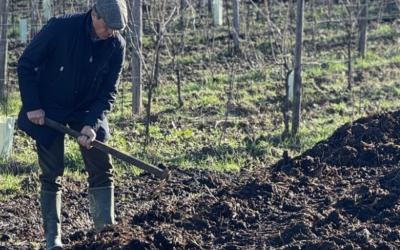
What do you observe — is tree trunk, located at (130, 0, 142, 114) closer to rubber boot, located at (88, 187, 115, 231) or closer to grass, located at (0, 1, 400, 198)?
grass, located at (0, 1, 400, 198)

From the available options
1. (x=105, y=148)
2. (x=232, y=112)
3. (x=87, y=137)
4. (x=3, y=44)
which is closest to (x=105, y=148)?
(x=105, y=148)

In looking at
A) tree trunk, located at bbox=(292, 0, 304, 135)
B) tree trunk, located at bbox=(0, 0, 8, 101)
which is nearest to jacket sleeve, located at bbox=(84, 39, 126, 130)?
tree trunk, located at bbox=(292, 0, 304, 135)

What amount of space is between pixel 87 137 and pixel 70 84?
0.37m

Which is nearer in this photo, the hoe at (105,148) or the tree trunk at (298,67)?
the hoe at (105,148)

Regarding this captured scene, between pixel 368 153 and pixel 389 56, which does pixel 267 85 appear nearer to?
pixel 389 56

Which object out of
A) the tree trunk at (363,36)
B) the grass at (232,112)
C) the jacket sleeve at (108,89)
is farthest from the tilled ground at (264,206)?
the tree trunk at (363,36)

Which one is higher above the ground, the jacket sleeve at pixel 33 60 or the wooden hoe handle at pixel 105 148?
the jacket sleeve at pixel 33 60

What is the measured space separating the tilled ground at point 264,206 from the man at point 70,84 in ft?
1.54

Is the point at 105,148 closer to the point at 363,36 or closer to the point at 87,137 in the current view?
the point at 87,137

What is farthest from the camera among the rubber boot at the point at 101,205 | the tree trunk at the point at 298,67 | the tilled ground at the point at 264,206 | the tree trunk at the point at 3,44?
the tree trunk at the point at 3,44

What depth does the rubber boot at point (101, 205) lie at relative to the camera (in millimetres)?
5906

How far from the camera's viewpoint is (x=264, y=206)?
248 inches

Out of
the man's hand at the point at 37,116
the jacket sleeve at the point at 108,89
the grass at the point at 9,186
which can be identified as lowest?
the grass at the point at 9,186

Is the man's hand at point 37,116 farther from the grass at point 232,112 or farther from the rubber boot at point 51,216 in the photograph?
the grass at point 232,112
